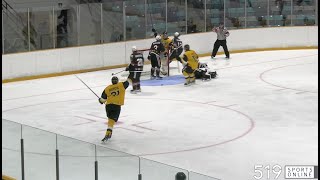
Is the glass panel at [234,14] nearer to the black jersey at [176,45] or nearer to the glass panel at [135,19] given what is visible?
the glass panel at [135,19]

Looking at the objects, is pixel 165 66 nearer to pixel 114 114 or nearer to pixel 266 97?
pixel 266 97

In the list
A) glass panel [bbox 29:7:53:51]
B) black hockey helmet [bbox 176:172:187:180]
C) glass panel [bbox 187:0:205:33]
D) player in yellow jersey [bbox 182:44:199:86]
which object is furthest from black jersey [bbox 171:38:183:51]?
black hockey helmet [bbox 176:172:187:180]

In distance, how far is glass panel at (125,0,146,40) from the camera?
65.9ft

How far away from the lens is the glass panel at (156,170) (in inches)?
258

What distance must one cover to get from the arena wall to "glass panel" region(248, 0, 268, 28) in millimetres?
271

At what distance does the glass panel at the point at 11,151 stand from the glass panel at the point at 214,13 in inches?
564

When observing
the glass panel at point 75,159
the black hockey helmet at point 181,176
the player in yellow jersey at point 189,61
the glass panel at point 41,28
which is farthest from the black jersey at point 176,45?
the black hockey helmet at point 181,176

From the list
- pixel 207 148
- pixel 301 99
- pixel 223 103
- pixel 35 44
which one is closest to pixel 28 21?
pixel 35 44

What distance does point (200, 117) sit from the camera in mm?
A: 12945

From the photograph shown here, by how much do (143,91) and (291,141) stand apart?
5577mm

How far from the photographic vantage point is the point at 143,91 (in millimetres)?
15922

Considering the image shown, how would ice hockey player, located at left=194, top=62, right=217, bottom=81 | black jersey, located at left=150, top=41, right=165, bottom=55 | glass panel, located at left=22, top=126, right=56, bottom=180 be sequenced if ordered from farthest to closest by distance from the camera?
black jersey, located at left=150, top=41, right=165, bottom=55 < ice hockey player, located at left=194, top=62, right=217, bottom=81 < glass panel, located at left=22, top=126, right=56, bottom=180

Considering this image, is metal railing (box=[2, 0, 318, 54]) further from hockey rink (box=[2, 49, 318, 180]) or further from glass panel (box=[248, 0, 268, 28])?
hockey rink (box=[2, 49, 318, 180])

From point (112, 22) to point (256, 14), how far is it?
5.45 m
